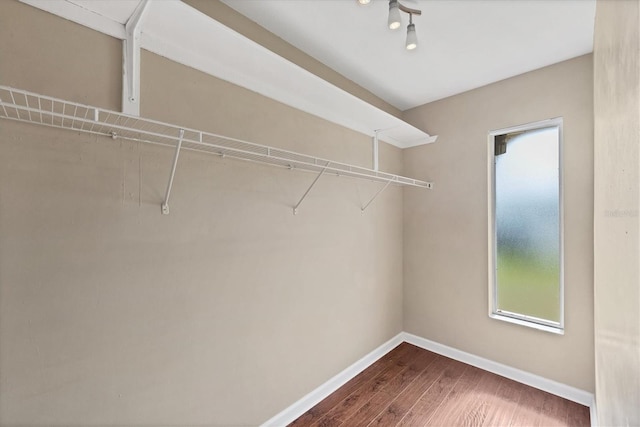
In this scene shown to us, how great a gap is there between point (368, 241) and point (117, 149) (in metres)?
1.97

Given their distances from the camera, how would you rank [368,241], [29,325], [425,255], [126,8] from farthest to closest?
1. [425,255]
2. [368,241]
3. [126,8]
4. [29,325]

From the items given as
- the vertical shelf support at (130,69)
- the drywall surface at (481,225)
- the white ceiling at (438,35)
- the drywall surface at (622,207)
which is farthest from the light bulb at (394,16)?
the drywall surface at (481,225)

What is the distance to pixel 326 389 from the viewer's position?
2047mm

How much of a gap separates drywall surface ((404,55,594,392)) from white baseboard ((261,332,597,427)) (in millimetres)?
52

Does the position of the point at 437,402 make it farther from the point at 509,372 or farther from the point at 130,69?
the point at 130,69

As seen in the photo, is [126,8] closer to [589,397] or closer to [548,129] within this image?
[548,129]

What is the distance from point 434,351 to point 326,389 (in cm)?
128

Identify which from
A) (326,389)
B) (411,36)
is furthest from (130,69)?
(326,389)

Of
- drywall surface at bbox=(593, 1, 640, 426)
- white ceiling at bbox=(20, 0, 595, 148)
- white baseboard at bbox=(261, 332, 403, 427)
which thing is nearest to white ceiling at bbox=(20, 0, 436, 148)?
white ceiling at bbox=(20, 0, 595, 148)

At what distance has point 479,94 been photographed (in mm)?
2426

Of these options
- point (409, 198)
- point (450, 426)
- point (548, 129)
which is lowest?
point (450, 426)

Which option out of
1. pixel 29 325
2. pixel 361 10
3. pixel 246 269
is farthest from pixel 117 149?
pixel 361 10

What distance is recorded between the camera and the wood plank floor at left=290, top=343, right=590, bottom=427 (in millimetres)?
1807

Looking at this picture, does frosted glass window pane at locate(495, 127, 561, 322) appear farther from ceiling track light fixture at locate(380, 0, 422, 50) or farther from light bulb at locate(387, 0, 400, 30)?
light bulb at locate(387, 0, 400, 30)
